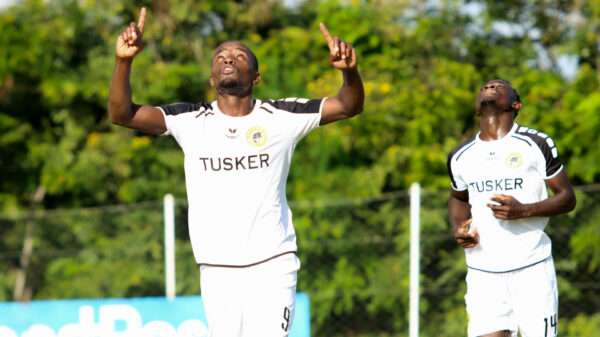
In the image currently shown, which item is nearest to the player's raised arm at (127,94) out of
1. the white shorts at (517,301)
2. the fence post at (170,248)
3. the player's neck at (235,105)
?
the player's neck at (235,105)

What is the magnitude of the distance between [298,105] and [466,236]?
153 cm

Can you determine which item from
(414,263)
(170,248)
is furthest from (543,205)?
(170,248)

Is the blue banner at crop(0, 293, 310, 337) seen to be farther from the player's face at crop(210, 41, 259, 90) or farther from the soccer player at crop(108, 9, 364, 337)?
the player's face at crop(210, 41, 259, 90)

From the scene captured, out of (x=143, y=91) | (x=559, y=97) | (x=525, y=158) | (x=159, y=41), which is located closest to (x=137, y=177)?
(x=143, y=91)

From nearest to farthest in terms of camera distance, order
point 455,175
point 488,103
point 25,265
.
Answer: point 488,103 < point 455,175 < point 25,265

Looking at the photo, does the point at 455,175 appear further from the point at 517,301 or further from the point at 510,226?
the point at 517,301

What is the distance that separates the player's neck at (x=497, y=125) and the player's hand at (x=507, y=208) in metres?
0.54

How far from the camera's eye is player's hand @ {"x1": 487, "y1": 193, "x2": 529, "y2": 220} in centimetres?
479

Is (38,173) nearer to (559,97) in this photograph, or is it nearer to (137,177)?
(137,177)

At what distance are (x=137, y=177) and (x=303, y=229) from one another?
4413 millimetres

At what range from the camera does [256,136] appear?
13.7 feet

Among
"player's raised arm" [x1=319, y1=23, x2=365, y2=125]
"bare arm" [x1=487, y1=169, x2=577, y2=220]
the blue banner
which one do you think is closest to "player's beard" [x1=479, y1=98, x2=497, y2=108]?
"bare arm" [x1=487, y1=169, x2=577, y2=220]

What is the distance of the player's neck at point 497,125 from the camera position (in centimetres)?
518

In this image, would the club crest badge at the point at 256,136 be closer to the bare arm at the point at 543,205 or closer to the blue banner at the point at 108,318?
the bare arm at the point at 543,205
